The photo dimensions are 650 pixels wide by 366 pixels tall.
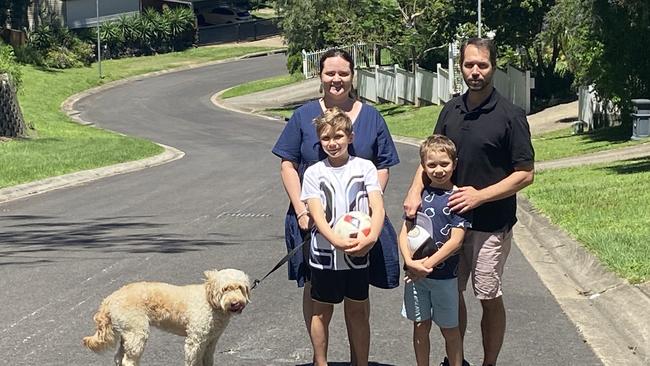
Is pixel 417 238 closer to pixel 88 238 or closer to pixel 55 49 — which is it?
pixel 88 238

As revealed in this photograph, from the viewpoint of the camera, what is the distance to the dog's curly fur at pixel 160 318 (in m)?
6.29

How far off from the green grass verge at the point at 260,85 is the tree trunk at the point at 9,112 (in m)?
23.9

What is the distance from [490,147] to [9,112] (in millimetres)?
26584

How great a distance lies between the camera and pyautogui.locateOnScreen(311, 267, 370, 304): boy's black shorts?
624 cm

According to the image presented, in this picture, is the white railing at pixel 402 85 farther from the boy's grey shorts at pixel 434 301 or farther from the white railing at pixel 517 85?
the boy's grey shorts at pixel 434 301

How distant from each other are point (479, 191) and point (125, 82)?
5703cm

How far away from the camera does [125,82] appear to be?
202 ft

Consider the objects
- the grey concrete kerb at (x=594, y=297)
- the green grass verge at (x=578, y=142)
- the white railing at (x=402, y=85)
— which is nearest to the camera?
the grey concrete kerb at (x=594, y=297)

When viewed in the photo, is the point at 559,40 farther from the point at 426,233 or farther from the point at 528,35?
the point at 426,233

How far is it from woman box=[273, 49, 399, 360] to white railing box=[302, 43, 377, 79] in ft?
123

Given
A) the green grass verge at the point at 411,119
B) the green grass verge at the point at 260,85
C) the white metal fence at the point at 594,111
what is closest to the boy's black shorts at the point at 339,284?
the white metal fence at the point at 594,111

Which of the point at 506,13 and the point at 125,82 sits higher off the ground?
the point at 506,13

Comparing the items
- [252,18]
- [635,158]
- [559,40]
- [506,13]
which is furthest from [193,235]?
[252,18]

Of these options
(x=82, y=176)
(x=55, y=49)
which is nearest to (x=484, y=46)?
(x=82, y=176)
